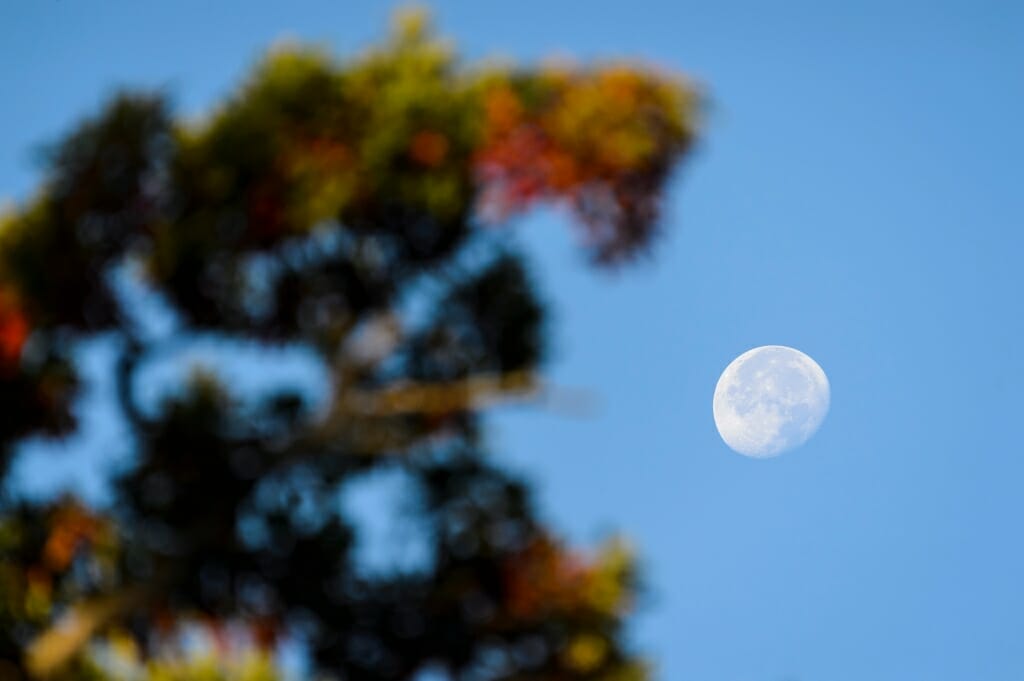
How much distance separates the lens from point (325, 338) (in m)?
13.0

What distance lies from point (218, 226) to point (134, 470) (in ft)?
9.57

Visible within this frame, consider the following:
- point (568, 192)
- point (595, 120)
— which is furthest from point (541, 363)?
point (595, 120)

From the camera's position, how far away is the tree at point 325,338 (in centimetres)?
1198

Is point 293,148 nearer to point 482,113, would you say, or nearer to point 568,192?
point 482,113

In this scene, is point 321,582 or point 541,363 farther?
point 541,363

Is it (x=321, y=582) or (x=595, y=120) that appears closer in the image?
(x=321, y=582)

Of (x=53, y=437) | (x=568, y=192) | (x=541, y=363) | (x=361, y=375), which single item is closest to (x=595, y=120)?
(x=568, y=192)

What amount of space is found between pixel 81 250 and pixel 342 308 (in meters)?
3.01

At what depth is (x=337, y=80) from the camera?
1323 cm

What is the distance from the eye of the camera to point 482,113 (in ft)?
43.1

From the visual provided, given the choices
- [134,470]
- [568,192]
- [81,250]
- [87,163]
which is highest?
[568,192]

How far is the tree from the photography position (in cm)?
1198

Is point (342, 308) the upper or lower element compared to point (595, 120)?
lower

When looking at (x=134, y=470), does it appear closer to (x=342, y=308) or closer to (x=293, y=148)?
(x=342, y=308)
